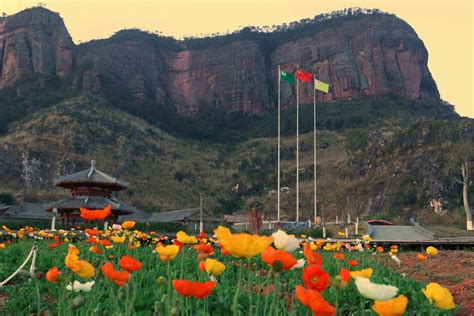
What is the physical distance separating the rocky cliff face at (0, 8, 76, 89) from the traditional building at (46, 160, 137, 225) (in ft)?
303

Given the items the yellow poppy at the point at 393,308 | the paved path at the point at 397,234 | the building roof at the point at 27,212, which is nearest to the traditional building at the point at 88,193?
the building roof at the point at 27,212

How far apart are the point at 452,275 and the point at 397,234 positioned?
30915 mm

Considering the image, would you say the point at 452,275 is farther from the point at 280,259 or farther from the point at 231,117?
the point at 231,117

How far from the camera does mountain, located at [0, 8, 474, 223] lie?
7594 cm

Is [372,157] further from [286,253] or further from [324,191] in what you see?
[286,253]

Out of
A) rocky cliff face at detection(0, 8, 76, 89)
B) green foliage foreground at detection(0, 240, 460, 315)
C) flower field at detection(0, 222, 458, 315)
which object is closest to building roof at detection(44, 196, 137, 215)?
flower field at detection(0, 222, 458, 315)

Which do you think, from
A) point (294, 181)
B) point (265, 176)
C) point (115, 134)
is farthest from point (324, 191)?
point (115, 134)

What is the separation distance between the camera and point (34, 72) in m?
124

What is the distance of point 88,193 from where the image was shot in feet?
125

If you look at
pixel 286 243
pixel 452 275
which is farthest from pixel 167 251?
pixel 452 275

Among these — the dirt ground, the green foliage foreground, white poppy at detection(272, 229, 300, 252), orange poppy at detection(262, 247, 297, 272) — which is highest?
white poppy at detection(272, 229, 300, 252)

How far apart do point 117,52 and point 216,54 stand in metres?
28.8

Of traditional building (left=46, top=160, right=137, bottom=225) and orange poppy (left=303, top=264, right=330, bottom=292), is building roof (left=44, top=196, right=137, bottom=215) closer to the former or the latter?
traditional building (left=46, top=160, right=137, bottom=225)

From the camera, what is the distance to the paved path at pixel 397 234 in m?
36.8
